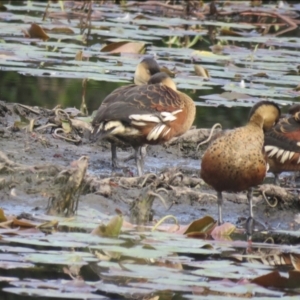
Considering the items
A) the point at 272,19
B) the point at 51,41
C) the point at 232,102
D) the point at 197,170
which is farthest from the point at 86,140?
the point at 272,19

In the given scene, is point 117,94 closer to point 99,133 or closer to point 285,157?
point 99,133

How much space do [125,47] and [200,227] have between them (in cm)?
884

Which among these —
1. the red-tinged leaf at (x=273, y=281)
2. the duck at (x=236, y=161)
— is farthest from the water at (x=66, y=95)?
the red-tinged leaf at (x=273, y=281)

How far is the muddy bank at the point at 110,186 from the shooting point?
24.8 ft

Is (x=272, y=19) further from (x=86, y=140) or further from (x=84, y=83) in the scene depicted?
(x=86, y=140)

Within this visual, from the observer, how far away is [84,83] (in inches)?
524

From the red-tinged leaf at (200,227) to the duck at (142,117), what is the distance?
232 centimetres

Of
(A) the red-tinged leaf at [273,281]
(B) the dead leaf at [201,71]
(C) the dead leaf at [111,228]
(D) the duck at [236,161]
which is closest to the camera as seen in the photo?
(A) the red-tinged leaf at [273,281]

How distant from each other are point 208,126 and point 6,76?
3440mm

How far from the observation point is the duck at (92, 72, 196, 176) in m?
8.73

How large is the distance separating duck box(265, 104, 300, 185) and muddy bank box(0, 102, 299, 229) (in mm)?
562

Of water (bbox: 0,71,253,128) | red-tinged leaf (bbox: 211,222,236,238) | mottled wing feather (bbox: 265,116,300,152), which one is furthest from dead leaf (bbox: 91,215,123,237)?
water (bbox: 0,71,253,128)

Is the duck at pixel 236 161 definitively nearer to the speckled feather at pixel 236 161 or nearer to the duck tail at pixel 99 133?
the speckled feather at pixel 236 161

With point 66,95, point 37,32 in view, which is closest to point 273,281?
point 66,95
